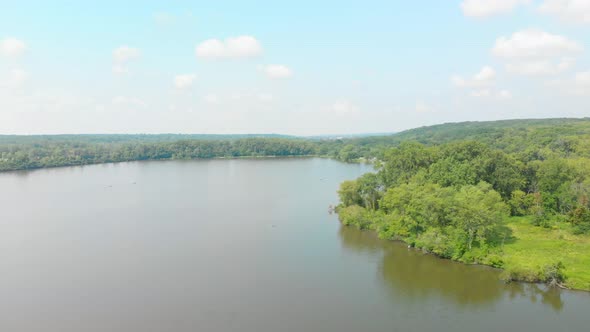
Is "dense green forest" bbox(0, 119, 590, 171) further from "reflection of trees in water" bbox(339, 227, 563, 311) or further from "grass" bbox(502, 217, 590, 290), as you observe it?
"reflection of trees in water" bbox(339, 227, 563, 311)

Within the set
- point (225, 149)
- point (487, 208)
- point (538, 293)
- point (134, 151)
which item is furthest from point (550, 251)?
point (134, 151)

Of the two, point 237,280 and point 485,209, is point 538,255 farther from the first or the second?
point 237,280

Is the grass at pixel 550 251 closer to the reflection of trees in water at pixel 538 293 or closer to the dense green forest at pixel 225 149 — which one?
the reflection of trees in water at pixel 538 293

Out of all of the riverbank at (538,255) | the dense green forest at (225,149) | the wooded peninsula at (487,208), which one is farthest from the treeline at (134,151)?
the riverbank at (538,255)

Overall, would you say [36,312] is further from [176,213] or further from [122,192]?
[122,192]

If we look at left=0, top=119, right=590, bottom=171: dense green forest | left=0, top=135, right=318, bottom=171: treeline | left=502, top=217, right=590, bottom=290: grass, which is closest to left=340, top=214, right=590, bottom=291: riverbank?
left=502, top=217, right=590, bottom=290: grass

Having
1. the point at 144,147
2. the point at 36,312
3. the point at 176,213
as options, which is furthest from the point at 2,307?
the point at 144,147
